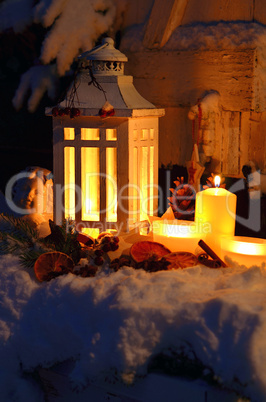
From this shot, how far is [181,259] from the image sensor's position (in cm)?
259

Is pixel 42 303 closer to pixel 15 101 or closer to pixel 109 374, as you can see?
pixel 109 374

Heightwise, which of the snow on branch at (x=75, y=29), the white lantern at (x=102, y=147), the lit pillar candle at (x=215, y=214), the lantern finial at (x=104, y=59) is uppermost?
the snow on branch at (x=75, y=29)

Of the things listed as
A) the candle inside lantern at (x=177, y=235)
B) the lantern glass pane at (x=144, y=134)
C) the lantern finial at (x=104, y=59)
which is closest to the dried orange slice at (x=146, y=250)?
the candle inside lantern at (x=177, y=235)

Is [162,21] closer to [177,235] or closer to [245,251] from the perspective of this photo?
[177,235]

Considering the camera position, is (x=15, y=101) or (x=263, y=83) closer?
(x=263, y=83)

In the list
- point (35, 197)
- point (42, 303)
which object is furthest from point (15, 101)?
point (42, 303)

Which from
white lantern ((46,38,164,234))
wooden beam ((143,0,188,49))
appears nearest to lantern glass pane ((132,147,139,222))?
white lantern ((46,38,164,234))

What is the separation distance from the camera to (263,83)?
11.9 feet

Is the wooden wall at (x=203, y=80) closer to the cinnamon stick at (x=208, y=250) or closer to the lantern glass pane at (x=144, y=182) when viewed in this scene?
the lantern glass pane at (x=144, y=182)

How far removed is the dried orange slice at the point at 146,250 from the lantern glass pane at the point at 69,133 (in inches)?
28.4

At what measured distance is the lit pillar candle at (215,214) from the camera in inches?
106

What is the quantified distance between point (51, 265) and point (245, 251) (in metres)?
0.90

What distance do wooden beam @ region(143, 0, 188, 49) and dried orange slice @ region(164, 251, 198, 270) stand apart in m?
1.79

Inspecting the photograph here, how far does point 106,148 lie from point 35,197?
730 mm
